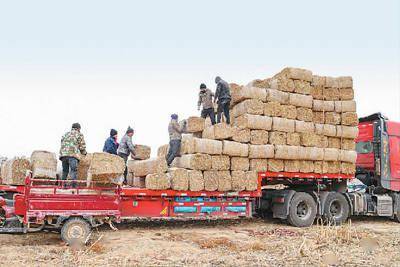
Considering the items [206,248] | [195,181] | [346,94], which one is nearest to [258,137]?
[195,181]

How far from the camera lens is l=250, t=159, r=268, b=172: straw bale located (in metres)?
12.5

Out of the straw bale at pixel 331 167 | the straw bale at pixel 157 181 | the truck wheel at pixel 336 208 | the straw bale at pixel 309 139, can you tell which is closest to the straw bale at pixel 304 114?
the straw bale at pixel 309 139

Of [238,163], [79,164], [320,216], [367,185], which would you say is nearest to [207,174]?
[238,163]

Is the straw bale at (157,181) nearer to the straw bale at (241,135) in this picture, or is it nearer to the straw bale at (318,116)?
the straw bale at (241,135)

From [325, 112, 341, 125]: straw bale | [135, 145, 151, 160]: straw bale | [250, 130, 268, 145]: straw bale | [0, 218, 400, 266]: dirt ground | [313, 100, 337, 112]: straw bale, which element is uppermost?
[313, 100, 337, 112]: straw bale

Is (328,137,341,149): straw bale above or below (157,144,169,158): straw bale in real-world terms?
above

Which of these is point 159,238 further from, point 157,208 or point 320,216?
point 320,216

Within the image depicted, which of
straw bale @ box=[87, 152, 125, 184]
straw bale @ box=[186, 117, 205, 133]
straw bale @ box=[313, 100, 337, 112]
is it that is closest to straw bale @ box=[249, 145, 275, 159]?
straw bale @ box=[186, 117, 205, 133]

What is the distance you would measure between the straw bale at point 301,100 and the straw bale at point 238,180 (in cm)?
289

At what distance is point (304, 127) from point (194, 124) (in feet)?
11.4

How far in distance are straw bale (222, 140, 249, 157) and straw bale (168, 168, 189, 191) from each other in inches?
52.1

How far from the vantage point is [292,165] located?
42.9 feet

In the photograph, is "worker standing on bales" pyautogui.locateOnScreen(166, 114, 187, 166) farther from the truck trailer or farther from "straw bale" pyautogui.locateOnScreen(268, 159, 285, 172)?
"straw bale" pyautogui.locateOnScreen(268, 159, 285, 172)

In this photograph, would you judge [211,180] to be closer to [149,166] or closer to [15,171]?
[149,166]
